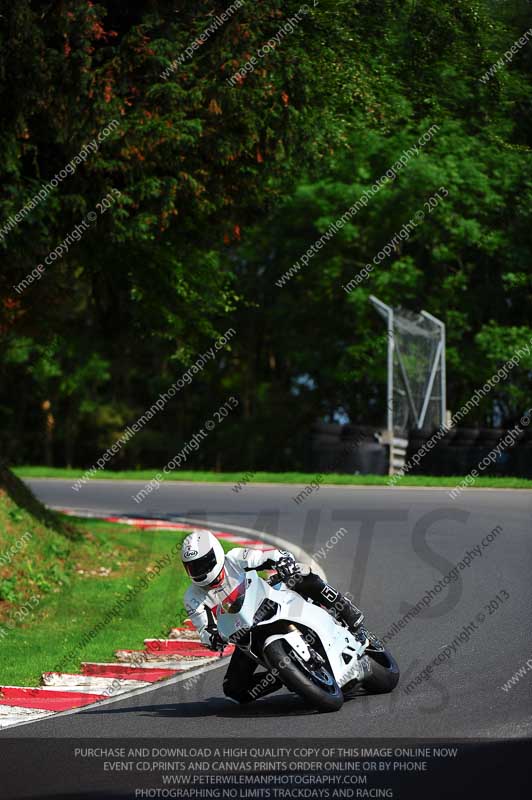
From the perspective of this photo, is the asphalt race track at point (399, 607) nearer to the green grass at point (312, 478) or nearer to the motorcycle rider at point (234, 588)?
the motorcycle rider at point (234, 588)

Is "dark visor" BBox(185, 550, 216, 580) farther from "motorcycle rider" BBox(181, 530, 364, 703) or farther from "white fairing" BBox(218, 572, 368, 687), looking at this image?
"white fairing" BBox(218, 572, 368, 687)

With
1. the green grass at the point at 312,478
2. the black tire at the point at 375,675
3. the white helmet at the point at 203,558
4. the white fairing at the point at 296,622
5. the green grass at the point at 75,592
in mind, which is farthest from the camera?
the green grass at the point at 312,478

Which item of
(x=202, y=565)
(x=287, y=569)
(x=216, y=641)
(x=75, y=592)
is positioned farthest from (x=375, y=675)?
(x=75, y=592)

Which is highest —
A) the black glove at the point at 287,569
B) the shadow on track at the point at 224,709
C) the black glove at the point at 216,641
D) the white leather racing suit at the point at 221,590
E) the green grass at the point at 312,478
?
the black glove at the point at 287,569

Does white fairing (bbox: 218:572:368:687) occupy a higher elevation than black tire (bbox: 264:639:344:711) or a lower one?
higher

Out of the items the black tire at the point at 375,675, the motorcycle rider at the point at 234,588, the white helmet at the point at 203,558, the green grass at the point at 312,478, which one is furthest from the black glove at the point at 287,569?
the green grass at the point at 312,478

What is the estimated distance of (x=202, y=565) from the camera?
8227mm

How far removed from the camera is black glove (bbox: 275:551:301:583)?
8578mm

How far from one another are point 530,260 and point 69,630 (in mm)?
19181

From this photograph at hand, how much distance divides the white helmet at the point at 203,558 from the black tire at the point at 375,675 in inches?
53.5

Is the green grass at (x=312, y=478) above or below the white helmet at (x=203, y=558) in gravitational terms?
below

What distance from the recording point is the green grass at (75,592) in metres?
12.2

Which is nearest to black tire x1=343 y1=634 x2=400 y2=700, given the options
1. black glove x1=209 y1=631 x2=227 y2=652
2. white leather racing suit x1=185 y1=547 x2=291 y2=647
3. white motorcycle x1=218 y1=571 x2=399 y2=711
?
white motorcycle x1=218 y1=571 x2=399 y2=711

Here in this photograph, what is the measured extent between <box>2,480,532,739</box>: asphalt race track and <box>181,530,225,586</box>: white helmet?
1009 mm
